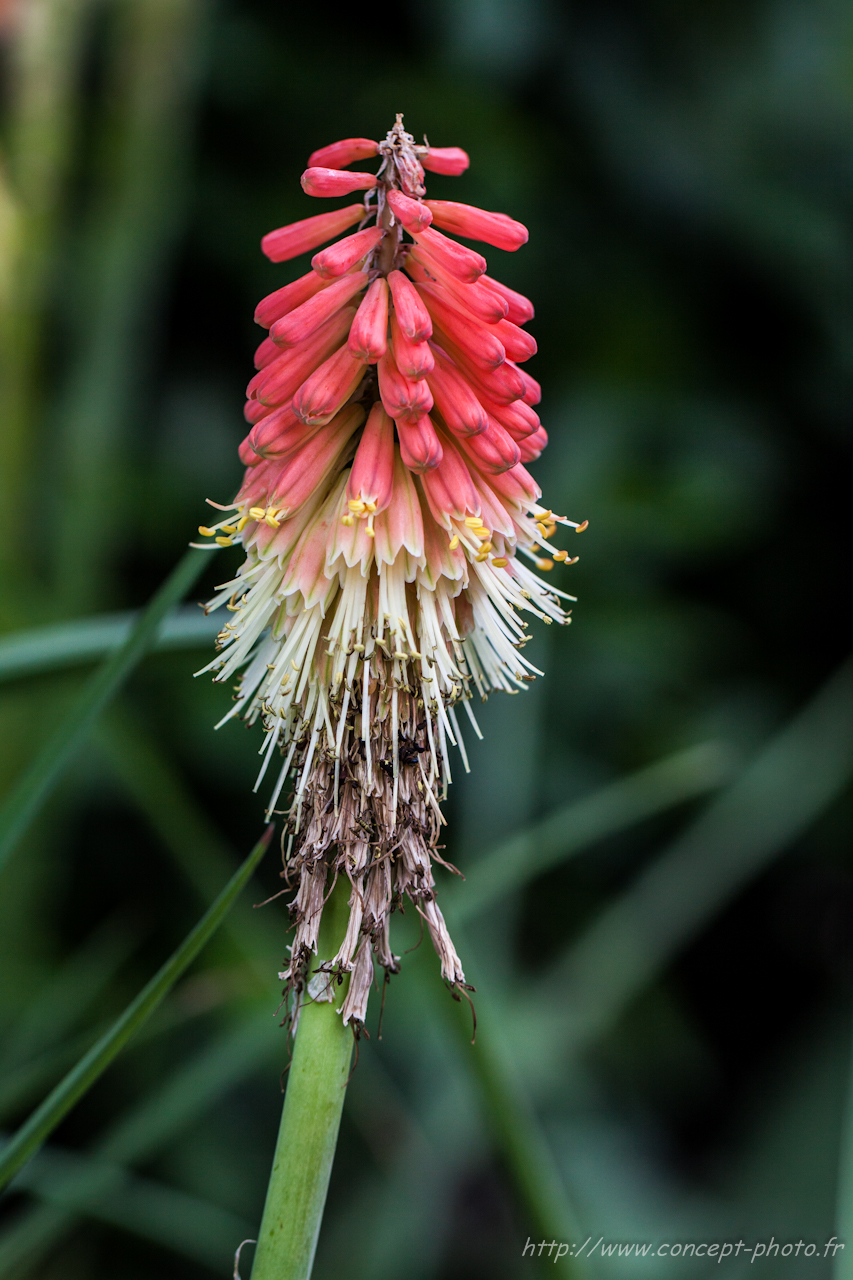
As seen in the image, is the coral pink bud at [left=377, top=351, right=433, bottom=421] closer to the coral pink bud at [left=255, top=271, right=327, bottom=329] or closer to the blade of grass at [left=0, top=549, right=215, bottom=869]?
the coral pink bud at [left=255, top=271, right=327, bottom=329]

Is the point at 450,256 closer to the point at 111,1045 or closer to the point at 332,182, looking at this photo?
the point at 332,182

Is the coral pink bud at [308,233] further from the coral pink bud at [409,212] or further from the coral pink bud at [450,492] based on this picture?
the coral pink bud at [450,492]

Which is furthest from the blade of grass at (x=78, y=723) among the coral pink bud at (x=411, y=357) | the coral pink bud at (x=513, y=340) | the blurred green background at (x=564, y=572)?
the blurred green background at (x=564, y=572)

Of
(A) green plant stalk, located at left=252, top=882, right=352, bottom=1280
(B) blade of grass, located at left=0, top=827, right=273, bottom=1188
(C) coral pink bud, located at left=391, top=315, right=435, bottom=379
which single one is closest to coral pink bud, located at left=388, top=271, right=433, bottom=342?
(C) coral pink bud, located at left=391, top=315, right=435, bottom=379

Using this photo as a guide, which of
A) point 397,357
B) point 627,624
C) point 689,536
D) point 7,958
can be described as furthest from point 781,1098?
point 397,357

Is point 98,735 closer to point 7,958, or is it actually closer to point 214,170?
point 7,958
